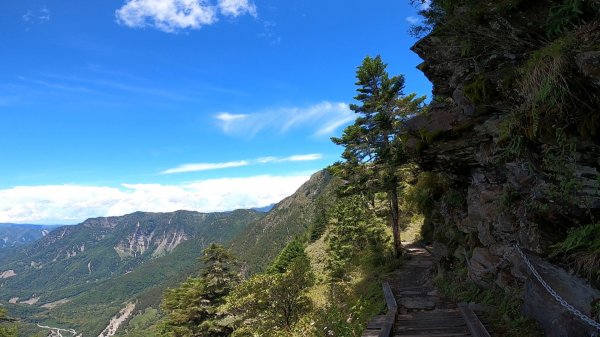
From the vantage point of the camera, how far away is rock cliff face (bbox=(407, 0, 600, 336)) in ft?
18.6

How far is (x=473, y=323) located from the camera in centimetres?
780

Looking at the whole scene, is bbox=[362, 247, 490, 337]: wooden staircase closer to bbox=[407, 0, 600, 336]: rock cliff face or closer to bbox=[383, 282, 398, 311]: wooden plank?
bbox=[383, 282, 398, 311]: wooden plank

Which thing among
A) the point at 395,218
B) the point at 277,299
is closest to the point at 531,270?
the point at 277,299

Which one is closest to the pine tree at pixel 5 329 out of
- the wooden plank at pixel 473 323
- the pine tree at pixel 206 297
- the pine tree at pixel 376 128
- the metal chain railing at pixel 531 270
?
the pine tree at pixel 206 297

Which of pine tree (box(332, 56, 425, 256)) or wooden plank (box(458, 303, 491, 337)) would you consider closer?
wooden plank (box(458, 303, 491, 337))

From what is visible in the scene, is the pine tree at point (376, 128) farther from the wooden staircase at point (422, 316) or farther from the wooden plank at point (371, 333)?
the wooden plank at point (371, 333)

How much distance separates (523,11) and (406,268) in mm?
14531

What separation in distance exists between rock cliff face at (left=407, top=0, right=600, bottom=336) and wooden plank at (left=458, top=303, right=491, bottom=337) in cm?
107

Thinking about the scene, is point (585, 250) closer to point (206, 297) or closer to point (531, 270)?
point (531, 270)

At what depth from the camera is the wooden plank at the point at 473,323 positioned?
7.11 meters

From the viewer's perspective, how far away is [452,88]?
11.7 meters

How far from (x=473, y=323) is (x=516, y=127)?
172 inches

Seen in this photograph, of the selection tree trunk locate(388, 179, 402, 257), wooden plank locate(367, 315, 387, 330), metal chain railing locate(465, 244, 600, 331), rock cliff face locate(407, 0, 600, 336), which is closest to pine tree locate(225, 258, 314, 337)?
tree trunk locate(388, 179, 402, 257)

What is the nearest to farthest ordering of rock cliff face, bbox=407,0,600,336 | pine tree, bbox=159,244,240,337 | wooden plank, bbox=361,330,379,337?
rock cliff face, bbox=407,0,600,336
wooden plank, bbox=361,330,379,337
pine tree, bbox=159,244,240,337
